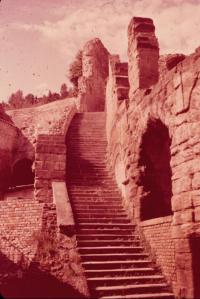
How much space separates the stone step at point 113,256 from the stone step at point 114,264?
0.69 ft

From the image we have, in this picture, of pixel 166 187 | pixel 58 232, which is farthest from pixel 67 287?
pixel 166 187

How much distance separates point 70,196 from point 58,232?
7.10 ft

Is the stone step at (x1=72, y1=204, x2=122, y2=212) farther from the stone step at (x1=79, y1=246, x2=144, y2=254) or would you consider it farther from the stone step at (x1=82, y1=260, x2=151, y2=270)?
Result: the stone step at (x1=82, y1=260, x2=151, y2=270)

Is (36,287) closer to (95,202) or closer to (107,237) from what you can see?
(107,237)

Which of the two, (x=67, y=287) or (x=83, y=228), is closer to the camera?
(x=67, y=287)

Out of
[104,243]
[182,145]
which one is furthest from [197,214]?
[104,243]

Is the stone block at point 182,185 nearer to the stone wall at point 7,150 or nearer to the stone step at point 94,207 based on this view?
the stone step at point 94,207

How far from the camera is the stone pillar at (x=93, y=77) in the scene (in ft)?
81.6

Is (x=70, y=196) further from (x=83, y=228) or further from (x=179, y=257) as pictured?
(x=179, y=257)

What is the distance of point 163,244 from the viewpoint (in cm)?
862

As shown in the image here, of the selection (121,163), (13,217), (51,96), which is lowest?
(13,217)

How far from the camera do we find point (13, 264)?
9977mm

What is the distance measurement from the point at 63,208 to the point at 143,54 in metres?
5.00

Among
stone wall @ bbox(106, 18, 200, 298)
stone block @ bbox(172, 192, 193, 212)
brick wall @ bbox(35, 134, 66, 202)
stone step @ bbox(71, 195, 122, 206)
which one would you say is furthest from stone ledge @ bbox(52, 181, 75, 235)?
stone block @ bbox(172, 192, 193, 212)
